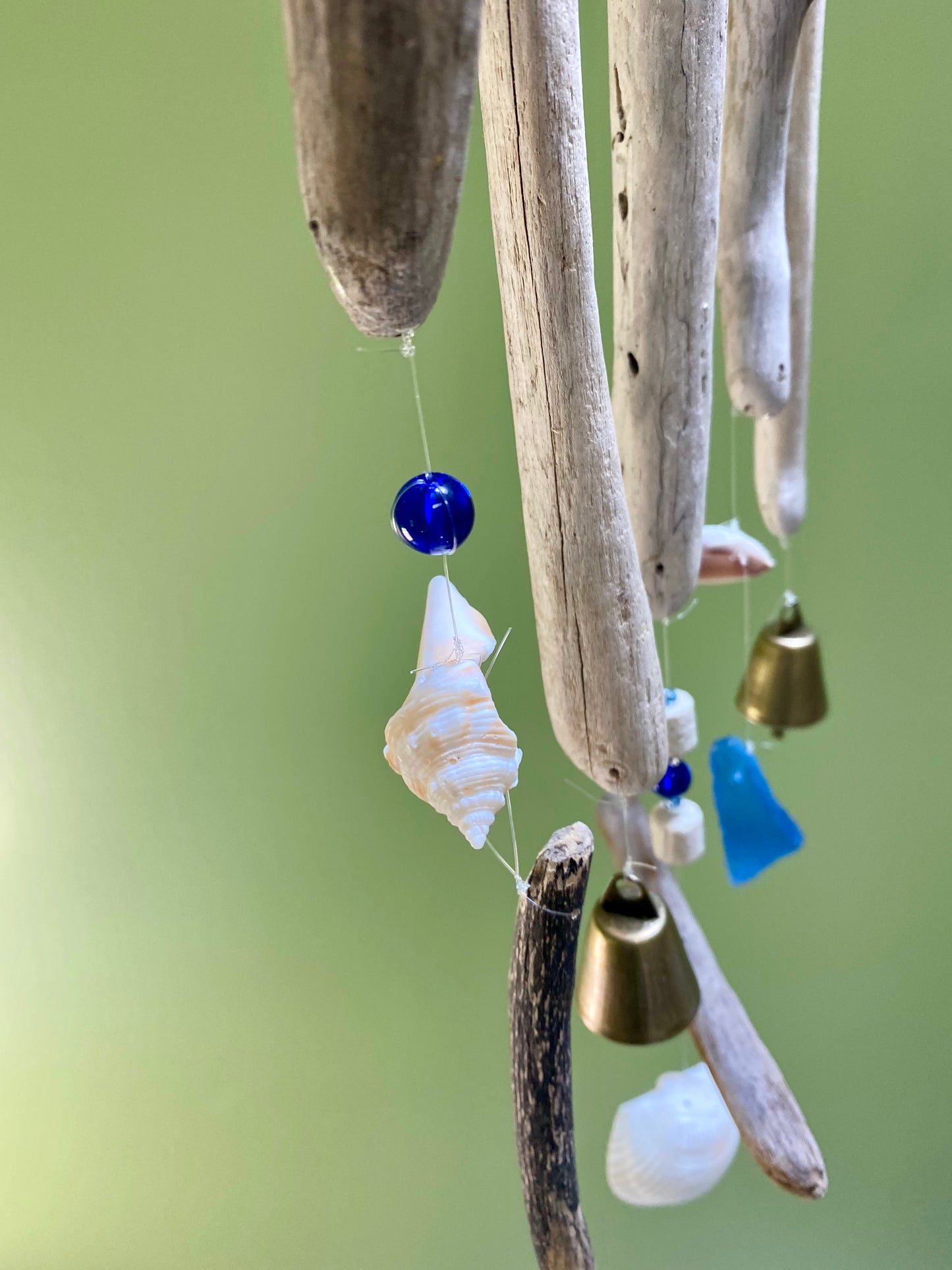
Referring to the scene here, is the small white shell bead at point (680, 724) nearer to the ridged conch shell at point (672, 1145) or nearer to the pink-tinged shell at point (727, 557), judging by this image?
the pink-tinged shell at point (727, 557)

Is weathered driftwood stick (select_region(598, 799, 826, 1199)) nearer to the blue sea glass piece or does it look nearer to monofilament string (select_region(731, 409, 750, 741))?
the blue sea glass piece

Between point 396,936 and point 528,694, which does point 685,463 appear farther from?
point 396,936

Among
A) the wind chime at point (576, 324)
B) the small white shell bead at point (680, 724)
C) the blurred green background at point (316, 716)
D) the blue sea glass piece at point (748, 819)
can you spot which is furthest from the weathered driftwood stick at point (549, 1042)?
the blurred green background at point (316, 716)

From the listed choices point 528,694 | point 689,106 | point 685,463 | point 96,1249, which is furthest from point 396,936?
point 689,106

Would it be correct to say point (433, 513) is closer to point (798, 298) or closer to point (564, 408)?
point (564, 408)

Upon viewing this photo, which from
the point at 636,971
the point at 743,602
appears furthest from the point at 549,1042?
the point at 743,602

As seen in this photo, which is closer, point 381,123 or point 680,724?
point 381,123

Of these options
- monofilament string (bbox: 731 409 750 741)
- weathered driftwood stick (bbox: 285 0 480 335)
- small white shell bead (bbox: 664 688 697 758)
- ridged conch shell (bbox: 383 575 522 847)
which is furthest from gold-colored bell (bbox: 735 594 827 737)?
weathered driftwood stick (bbox: 285 0 480 335)
